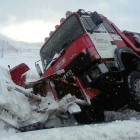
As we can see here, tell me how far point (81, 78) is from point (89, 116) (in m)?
1.09

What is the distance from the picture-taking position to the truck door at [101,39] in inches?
163

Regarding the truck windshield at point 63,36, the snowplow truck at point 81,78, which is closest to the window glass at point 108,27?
the snowplow truck at point 81,78

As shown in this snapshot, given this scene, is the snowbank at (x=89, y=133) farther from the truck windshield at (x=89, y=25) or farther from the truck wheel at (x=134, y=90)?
the truck windshield at (x=89, y=25)

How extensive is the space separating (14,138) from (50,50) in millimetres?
3003

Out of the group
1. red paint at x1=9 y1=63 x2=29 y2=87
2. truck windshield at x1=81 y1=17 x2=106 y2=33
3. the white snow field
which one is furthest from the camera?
red paint at x1=9 y1=63 x2=29 y2=87

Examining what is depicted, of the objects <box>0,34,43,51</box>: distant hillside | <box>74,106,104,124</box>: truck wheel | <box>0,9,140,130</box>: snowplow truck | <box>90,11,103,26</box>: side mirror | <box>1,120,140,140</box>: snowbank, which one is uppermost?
<box>0,34,43,51</box>: distant hillside

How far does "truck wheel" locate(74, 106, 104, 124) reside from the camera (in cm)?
438

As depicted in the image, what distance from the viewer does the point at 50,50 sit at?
16.4ft

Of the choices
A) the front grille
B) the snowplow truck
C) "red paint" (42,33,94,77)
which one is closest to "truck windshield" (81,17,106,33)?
the snowplow truck

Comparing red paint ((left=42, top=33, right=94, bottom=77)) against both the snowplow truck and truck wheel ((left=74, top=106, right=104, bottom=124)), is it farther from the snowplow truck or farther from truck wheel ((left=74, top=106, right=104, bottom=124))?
truck wheel ((left=74, top=106, right=104, bottom=124))

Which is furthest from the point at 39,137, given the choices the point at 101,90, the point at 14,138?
the point at 101,90

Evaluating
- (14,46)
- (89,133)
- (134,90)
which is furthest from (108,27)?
(14,46)

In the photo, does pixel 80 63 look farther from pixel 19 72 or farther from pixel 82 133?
→ pixel 82 133

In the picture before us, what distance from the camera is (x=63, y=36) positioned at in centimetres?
460
